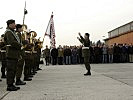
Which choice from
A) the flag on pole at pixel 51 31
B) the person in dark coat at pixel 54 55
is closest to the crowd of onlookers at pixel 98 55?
the person in dark coat at pixel 54 55

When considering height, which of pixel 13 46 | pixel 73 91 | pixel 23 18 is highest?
pixel 23 18

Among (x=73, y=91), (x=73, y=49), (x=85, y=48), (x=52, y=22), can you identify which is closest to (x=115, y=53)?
(x=73, y=49)

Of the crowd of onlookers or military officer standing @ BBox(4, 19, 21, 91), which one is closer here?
military officer standing @ BBox(4, 19, 21, 91)

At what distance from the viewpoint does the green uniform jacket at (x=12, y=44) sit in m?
9.31

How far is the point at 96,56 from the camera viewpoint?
30.1 metres

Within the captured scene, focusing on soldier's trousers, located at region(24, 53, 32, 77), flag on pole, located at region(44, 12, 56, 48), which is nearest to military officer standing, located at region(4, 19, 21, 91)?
soldier's trousers, located at region(24, 53, 32, 77)

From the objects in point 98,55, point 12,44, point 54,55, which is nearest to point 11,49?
point 12,44

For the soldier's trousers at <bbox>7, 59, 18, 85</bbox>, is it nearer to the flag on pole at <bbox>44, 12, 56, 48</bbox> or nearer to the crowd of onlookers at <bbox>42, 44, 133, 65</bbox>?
the flag on pole at <bbox>44, 12, 56, 48</bbox>

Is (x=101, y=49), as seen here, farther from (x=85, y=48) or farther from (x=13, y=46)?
(x=13, y=46)

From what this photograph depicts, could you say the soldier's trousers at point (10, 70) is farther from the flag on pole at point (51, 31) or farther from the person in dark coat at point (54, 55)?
the person in dark coat at point (54, 55)

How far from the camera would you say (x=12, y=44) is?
9.36 meters

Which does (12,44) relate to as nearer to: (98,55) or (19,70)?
(19,70)

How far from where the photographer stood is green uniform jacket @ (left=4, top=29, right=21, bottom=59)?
367 inches

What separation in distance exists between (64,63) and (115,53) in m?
4.61
